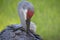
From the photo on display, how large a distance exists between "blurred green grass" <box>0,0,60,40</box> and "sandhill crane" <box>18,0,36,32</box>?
0.04m

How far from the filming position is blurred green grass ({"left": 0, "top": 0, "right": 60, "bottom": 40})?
4.74ft

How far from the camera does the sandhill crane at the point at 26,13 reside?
140cm

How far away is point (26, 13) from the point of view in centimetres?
Result: 140

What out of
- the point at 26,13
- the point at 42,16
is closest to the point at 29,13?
the point at 26,13

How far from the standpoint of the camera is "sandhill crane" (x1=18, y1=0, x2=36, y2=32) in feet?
4.58

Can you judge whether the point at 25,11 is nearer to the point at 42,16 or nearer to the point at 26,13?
the point at 26,13

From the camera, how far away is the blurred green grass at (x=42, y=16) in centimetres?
144

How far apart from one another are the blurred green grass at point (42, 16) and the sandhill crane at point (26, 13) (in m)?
0.04

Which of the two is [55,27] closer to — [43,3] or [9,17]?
[43,3]

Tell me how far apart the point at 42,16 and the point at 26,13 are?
0.46ft

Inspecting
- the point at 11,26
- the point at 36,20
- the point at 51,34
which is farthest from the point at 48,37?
the point at 11,26

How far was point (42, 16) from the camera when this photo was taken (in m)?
1.48

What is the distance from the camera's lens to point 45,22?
1.48 metres

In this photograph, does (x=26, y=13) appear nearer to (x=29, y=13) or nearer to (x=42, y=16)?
(x=29, y=13)
